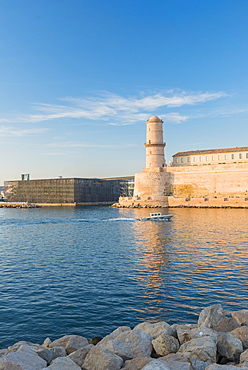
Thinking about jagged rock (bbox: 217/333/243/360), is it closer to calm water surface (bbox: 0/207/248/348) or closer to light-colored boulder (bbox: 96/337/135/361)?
light-colored boulder (bbox: 96/337/135/361)

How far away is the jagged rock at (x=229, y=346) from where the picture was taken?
8.25m

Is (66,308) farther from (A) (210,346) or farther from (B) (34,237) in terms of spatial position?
(B) (34,237)

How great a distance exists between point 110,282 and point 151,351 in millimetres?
8160

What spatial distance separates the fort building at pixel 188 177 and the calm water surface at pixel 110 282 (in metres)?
46.2

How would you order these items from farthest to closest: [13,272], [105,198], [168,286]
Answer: [105,198] < [13,272] < [168,286]

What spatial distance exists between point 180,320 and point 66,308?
437 centimetres

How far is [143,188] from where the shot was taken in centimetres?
8162

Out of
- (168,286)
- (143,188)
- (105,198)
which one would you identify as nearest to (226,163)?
(143,188)

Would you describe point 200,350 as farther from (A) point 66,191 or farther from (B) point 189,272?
(A) point 66,191

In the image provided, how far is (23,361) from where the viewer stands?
7.35 meters

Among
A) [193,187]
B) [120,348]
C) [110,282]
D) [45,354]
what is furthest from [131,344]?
[193,187]

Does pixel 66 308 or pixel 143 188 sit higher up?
pixel 143 188

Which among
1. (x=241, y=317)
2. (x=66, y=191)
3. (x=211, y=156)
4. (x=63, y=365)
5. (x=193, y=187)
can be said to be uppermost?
(x=211, y=156)

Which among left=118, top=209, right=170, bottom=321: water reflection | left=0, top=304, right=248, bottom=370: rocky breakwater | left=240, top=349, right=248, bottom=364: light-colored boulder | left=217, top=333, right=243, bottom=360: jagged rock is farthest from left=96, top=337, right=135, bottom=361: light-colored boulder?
left=118, top=209, right=170, bottom=321: water reflection
